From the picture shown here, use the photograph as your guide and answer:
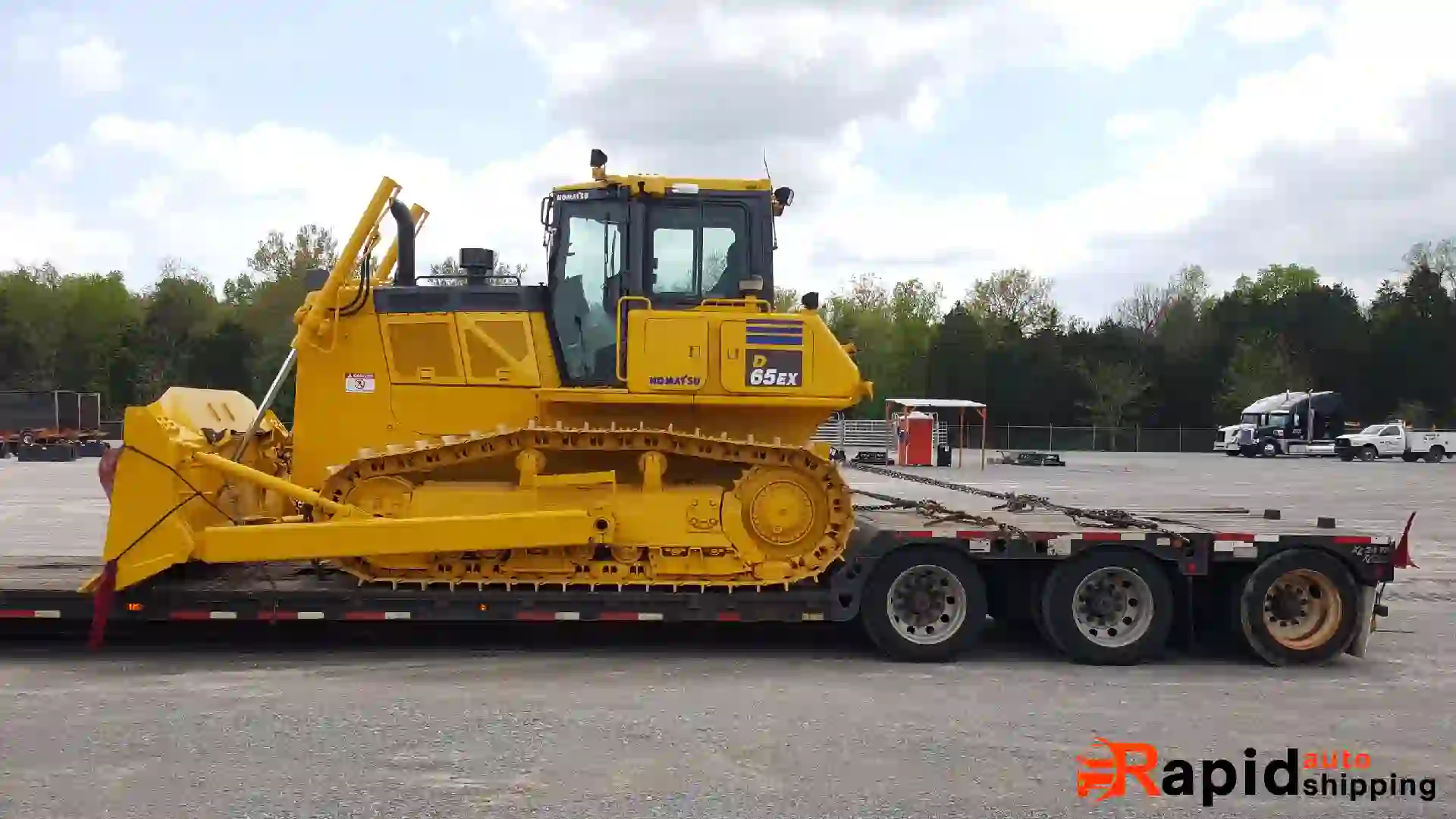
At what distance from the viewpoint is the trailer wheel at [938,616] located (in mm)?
9000

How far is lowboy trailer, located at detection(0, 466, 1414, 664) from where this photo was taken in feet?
28.8

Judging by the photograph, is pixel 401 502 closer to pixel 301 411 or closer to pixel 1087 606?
pixel 301 411

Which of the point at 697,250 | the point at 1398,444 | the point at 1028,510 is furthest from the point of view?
the point at 1398,444

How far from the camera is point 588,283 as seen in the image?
9.55 meters

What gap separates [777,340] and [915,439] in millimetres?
33040

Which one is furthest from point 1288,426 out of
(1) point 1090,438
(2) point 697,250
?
(2) point 697,250

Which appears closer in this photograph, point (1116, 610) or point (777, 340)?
point (1116, 610)

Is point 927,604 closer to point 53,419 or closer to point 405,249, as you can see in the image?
point 405,249

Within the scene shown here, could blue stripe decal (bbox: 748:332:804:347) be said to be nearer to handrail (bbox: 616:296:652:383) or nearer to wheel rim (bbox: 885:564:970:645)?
handrail (bbox: 616:296:652:383)

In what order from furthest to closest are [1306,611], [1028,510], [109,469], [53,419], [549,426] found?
[53,419]
[1028,510]
[549,426]
[1306,611]
[109,469]

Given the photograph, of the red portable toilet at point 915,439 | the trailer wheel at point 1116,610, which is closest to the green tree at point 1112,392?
the red portable toilet at point 915,439

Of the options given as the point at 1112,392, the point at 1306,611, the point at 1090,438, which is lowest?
the point at 1090,438

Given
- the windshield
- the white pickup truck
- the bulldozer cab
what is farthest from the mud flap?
the white pickup truck

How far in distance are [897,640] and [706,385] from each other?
97.5 inches
